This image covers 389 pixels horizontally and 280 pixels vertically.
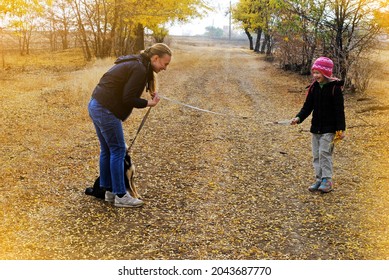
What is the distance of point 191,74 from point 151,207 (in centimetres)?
1522

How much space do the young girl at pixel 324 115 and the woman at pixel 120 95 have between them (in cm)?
194

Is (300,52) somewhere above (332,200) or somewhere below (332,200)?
above

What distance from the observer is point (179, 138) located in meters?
8.40

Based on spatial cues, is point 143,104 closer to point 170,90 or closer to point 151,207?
point 151,207

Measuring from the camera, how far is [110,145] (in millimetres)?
4676

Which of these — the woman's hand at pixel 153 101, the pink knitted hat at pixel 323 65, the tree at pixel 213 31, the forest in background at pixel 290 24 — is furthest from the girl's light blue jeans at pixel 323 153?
the tree at pixel 213 31

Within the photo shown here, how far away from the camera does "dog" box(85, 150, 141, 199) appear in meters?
4.96

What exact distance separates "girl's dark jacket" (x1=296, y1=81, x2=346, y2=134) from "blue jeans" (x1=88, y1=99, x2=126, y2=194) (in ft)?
8.04

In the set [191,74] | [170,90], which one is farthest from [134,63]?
[191,74]

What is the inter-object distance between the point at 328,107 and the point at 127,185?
2.63 m

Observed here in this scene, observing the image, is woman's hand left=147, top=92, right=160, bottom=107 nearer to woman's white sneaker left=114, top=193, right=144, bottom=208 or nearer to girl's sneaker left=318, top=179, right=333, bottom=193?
woman's white sneaker left=114, top=193, right=144, bottom=208

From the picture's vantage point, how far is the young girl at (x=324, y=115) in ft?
17.1

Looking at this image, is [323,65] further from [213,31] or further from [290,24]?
[213,31]
